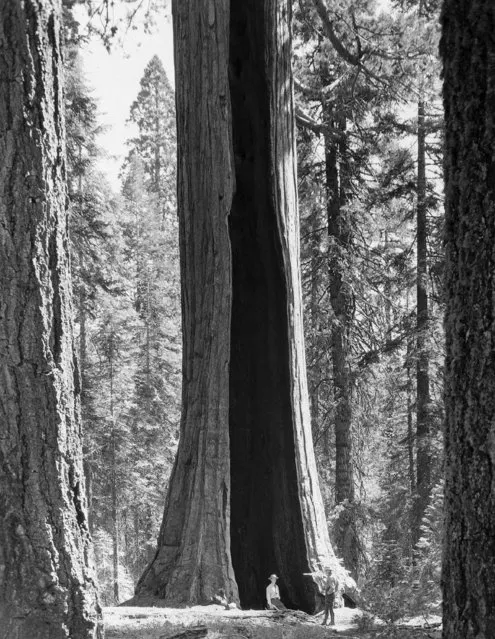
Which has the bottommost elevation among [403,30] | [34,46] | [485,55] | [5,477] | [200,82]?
[5,477]

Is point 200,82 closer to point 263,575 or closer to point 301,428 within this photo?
point 301,428

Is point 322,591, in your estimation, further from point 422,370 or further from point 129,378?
point 129,378

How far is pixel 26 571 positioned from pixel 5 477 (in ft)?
1.66

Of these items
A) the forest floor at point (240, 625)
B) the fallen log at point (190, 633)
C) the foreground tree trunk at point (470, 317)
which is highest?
the foreground tree trunk at point (470, 317)

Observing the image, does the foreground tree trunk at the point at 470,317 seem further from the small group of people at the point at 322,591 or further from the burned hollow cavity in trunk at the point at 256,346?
the burned hollow cavity in trunk at the point at 256,346

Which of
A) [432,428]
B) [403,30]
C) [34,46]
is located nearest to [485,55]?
[34,46]

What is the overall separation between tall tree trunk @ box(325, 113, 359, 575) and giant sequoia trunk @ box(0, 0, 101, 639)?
32.0ft

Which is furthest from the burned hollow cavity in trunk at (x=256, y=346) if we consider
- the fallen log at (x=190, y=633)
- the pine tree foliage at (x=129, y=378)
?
the pine tree foliage at (x=129, y=378)

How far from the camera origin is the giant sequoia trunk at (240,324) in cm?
636

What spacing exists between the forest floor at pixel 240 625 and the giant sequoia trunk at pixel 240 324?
2.03 ft

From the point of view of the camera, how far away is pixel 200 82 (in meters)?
6.66

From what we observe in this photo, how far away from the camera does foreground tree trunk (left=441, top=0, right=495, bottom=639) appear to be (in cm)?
249

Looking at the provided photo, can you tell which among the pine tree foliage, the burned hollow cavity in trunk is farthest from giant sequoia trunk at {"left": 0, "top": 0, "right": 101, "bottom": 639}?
the pine tree foliage

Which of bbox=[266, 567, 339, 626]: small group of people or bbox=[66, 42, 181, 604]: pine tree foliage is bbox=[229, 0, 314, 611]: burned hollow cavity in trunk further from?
bbox=[66, 42, 181, 604]: pine tree foliage
